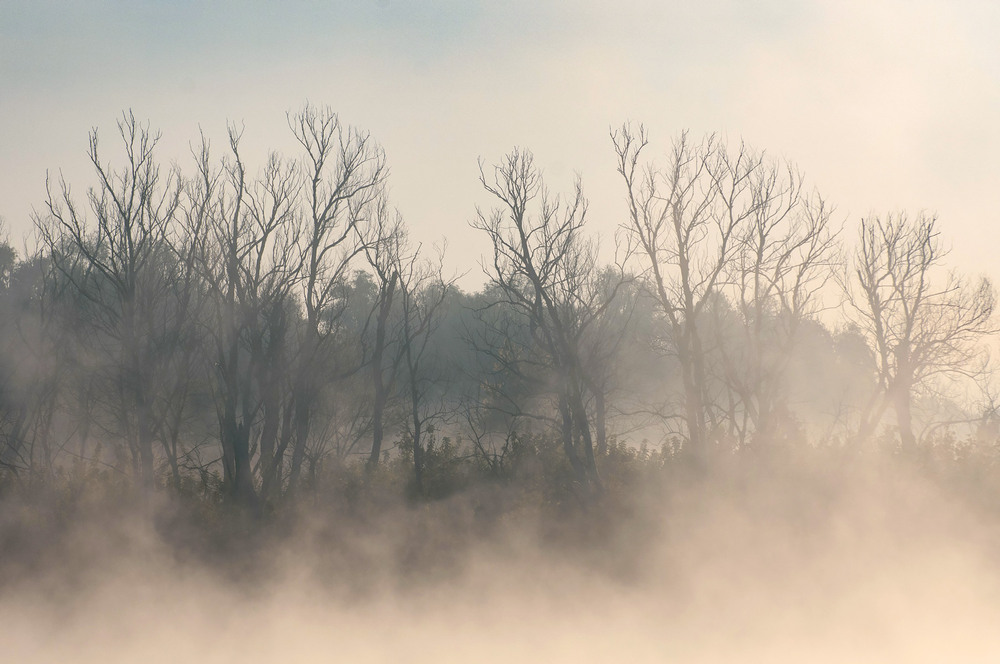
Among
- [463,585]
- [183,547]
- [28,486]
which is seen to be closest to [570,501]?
[463,585]

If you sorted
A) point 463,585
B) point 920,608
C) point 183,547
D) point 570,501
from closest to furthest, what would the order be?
1. point 920,608
2. point 463,585
3. point 183,547
4. point 570,501

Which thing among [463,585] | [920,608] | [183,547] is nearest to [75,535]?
[183,547]

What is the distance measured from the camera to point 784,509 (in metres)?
16.1

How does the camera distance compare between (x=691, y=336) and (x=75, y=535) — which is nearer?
(x=75, y=535)

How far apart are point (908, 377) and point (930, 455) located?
9.45ft

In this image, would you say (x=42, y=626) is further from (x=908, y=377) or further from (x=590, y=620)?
(x=908, y=377)

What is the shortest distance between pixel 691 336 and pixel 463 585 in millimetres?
7408

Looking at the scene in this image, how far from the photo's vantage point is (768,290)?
18.0 m

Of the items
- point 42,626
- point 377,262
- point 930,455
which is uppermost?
point 377,262

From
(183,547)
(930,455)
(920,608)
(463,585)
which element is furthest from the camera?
(930,455)

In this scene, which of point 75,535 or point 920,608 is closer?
point 920,608

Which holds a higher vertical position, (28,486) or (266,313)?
(266,313)

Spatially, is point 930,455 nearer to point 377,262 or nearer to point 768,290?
point 768,290

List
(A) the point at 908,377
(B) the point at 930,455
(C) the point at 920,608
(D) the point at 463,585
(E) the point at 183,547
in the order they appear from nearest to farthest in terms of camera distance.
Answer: (C) the point at 920,608
(D) the point at 463,585
(E) the point at 183,547
(B) the point at 930,455
(A) the point at 908,377
